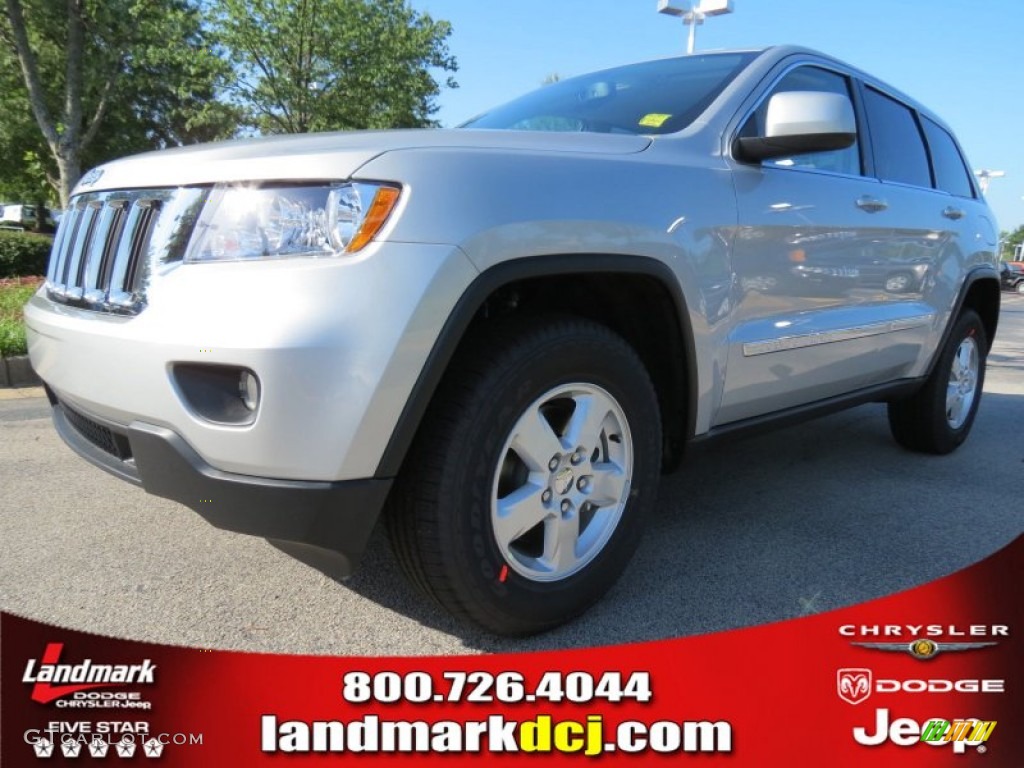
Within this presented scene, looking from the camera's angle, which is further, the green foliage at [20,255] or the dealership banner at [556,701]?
the green foliage at [20,255]

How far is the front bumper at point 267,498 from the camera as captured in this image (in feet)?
5.14

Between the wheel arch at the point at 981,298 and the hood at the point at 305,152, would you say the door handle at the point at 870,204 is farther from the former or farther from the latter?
the hood at the point at 305,152

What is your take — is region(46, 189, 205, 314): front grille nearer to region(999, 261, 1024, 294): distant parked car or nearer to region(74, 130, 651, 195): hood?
region(74, 130, 651, 195): hood

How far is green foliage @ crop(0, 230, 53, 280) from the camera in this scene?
1435 cm

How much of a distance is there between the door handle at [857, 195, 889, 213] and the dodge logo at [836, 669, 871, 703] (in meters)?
1.95

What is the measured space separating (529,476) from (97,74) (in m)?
16.5

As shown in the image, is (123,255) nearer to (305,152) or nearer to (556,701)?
(305,152)

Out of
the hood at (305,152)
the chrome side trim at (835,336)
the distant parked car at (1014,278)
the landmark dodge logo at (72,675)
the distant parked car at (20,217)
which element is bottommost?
the distant parked car at (1014,278)

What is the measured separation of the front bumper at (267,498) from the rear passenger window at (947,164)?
11.9 ft

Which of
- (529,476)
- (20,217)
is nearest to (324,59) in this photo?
(529,476)

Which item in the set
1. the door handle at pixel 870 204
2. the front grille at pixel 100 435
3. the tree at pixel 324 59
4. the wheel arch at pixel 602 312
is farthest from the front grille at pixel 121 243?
the tree at pixel 324 59

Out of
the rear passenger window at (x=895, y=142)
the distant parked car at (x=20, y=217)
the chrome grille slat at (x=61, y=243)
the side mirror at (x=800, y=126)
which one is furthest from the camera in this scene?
the distant parked car at (x=20, y=217)

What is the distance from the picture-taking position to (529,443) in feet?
6.18

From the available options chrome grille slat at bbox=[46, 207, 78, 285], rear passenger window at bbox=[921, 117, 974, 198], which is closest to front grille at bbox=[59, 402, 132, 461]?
chrome grille slat at bbox=[46, 207, 78, 285]
